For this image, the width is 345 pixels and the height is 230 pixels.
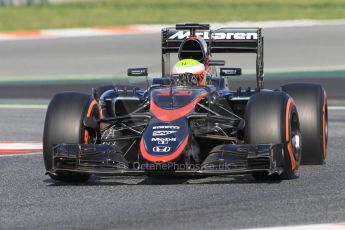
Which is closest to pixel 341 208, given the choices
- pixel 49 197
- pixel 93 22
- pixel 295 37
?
pixel 49 197

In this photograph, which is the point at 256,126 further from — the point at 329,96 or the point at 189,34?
the point at 329,96

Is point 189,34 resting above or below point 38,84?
above

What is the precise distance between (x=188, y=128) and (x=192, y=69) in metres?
1.33

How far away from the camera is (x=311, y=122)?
12266mm

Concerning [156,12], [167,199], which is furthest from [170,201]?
[156,12]

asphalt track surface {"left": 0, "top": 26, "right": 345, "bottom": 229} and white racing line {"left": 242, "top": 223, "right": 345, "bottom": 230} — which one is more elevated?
white racing line {"left": 242, "top": 223, "right": 345, "bottom": 230}

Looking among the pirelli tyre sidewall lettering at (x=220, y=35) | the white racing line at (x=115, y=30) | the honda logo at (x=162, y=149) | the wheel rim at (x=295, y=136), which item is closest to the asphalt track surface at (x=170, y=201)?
the wheel rim at (x=295, y=136)

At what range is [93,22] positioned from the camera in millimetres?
29672

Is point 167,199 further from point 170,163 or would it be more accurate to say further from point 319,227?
point 319,227

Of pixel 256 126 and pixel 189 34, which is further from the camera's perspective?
pixel 189 34

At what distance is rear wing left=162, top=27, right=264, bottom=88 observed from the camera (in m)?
13.5

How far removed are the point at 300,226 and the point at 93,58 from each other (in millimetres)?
16090

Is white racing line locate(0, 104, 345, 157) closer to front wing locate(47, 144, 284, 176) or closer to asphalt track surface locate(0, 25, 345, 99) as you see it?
front wing locate(47, 144, 284, 176)

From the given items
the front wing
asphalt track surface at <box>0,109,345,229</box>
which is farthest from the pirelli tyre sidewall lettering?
the front wing
